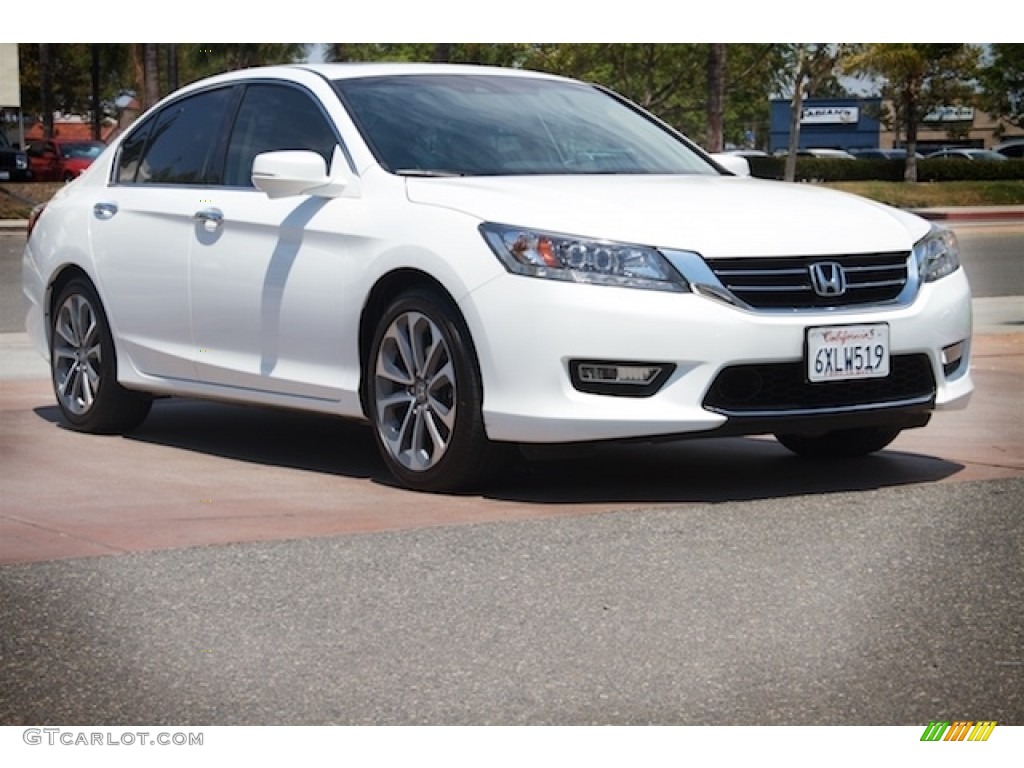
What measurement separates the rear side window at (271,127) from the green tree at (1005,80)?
160 ft

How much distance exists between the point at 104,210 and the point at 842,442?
10.9 feet

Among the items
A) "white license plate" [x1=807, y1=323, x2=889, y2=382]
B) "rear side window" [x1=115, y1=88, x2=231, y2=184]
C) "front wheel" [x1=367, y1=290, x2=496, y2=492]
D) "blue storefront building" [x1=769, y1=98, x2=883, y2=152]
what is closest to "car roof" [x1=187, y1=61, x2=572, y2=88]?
"rear side window" [x1=115, y1=88, x2=231, y2=184]

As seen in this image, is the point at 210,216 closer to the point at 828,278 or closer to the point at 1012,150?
the point at 828,278

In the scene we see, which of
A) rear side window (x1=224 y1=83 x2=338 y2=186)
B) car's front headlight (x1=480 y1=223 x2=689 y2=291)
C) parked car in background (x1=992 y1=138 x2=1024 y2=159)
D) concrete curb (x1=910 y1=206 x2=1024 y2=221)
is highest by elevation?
rear side window (x1=224 y1=83 x2=338 y2=186)

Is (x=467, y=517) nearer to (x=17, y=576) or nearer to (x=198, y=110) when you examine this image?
(x=17, y=576)

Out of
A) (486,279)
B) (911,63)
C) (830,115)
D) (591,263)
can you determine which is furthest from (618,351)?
(830,115)

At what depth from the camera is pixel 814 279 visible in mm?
7094

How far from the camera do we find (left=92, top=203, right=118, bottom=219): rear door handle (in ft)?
29.7

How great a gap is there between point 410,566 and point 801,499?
1702mm

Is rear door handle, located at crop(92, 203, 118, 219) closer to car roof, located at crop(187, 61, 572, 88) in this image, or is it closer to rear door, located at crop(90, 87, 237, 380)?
rear door, located at crop(90, 87, 237, 380)

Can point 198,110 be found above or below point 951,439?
above

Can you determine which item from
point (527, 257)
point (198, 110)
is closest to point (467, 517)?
point (527, 257)

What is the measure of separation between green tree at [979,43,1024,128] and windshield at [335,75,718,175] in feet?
159
